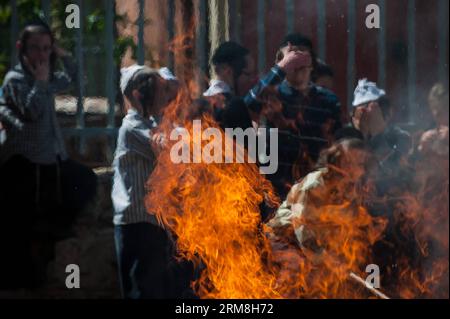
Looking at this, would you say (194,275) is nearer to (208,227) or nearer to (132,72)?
(208,227)

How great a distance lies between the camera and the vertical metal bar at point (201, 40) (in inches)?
303

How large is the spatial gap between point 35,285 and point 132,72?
1.54 m

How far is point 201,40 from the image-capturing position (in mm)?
7703

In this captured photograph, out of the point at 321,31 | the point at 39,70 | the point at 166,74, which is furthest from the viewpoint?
the point at 321,31

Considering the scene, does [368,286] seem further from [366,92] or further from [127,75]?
[127,75]

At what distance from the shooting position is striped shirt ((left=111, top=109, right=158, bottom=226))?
6883 mm

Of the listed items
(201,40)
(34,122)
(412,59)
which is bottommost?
(34,122)

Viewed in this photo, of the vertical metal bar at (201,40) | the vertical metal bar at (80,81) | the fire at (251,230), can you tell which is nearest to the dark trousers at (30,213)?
the vertical metal bar at (80,81)

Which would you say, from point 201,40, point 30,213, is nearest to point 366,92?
point 201,40

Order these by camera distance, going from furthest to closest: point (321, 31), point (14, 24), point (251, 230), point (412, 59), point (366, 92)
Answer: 1. point (412, 59)
2. point (321, 31)
3. point (366, 92)
4. point (14, 24)
5. point (251, 230)

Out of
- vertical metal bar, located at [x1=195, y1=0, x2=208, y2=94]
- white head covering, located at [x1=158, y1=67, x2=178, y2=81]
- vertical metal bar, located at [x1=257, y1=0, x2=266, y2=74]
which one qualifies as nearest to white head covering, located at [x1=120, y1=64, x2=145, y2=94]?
white head covering, located at [x1=158, y1=67, x2=178, y2=81]

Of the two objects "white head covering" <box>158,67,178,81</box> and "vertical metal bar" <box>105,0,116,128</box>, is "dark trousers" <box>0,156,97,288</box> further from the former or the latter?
"white head covering" <box>158,67,178,81</box>

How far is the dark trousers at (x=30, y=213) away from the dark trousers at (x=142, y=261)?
0.63m

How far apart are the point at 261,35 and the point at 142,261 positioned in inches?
73.9
